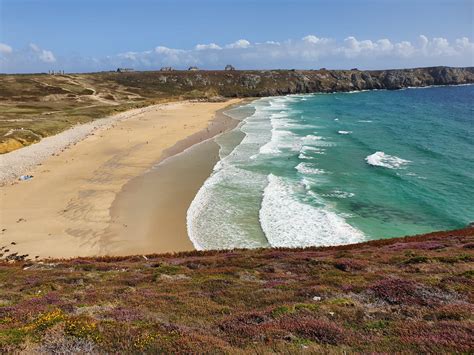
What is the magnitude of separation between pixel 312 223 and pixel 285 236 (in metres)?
3.17

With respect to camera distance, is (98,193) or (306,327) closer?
(306,327)

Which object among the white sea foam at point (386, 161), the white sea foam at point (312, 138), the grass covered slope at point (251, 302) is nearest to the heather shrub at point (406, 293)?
the grass covered slope at point (251, 302)

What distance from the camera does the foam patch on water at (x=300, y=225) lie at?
26516mm

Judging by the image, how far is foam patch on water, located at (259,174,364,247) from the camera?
2652 cm

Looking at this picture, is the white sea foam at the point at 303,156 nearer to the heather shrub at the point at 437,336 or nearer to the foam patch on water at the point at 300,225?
the foam patch on water at the point at 300,225

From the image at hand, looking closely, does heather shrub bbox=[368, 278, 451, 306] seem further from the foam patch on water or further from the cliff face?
the cliff face

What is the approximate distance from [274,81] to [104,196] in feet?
471

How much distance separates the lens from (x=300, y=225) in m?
28.9

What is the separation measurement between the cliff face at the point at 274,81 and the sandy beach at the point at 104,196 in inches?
3664

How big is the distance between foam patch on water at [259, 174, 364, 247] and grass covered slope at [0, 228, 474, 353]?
5.51 metres

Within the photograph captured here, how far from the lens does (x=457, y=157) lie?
158 ft

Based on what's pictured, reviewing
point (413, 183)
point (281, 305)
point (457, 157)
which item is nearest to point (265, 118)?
point (457, 157)

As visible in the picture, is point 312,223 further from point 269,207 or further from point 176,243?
point 176,243

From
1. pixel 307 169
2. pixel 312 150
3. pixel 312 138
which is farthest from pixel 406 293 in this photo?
pixel 312 138
